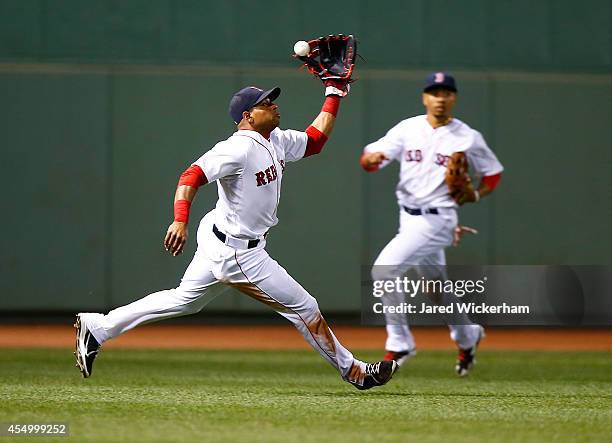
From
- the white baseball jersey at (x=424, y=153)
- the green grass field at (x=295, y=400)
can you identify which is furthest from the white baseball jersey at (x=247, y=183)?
the white baseball jersey at (x=424, y=153)

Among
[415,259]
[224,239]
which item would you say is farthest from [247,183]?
[415,259]

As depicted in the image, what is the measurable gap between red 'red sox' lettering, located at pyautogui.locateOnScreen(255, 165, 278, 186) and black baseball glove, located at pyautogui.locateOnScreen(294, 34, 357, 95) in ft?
2.64

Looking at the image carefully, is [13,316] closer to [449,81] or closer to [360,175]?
[360,175]

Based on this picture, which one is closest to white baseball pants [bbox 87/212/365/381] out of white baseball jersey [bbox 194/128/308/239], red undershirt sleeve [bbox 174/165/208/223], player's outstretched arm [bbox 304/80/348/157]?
white baseball jersey [bbox 194/128/308/239]

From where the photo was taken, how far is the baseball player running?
7984 millimetres

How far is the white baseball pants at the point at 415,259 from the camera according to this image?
7.95 m

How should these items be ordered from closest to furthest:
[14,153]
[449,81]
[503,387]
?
[503,387]
[449,81]
[14,153]

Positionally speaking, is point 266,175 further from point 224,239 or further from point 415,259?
point 415,259

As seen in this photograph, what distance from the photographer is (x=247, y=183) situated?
6.10m

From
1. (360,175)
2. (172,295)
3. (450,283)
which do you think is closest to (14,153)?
(360,175)

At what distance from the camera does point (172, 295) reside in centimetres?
625

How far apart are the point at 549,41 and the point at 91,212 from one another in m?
5.66

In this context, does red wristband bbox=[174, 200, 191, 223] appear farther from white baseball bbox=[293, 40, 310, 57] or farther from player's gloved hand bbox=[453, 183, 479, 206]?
player's gloved hand bbox=[453, 183, 479, 206]

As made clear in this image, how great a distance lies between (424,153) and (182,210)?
2.83 m
